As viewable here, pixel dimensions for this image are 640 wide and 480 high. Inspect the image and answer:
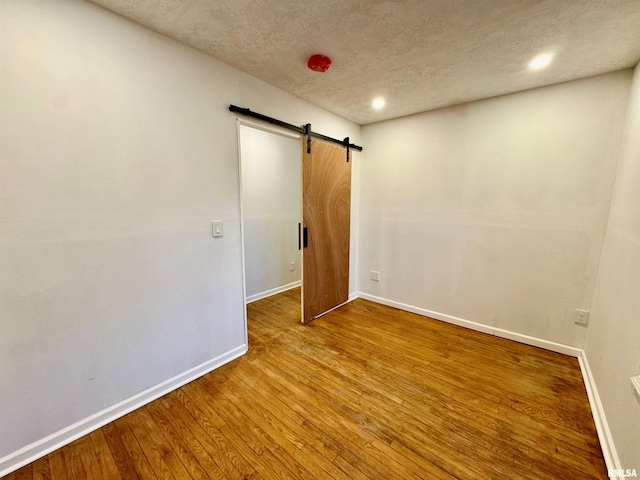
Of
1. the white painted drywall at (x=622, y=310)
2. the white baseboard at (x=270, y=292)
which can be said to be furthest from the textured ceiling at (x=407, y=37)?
the white baseboard at (x=270, y=292)

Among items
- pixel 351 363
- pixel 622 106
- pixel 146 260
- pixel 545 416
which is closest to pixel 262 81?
pixel 146 260

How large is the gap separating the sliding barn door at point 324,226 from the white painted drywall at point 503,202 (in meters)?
0.53

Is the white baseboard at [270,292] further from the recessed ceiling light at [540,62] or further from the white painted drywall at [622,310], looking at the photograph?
the recessed ceiling light at [540,62]

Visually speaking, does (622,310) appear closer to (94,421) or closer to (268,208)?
(94,421)

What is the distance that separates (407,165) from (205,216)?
2.40 metres

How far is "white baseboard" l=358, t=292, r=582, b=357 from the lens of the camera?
2.32m

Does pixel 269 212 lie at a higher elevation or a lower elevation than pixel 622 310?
higher

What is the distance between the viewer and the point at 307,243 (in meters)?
2.76

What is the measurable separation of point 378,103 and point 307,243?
1.68 m

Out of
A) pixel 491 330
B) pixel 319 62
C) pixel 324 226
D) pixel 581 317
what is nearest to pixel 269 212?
pixel 324 226

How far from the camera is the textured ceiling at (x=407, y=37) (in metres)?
1.35

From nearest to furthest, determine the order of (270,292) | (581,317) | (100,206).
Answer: (100,206)
(581,317)
(270,292)

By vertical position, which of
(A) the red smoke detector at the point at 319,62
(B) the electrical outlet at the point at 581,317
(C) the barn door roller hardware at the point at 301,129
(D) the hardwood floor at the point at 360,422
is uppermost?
(A) the red smoke detector at the point at 319,62

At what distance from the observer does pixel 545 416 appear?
1643 mm
